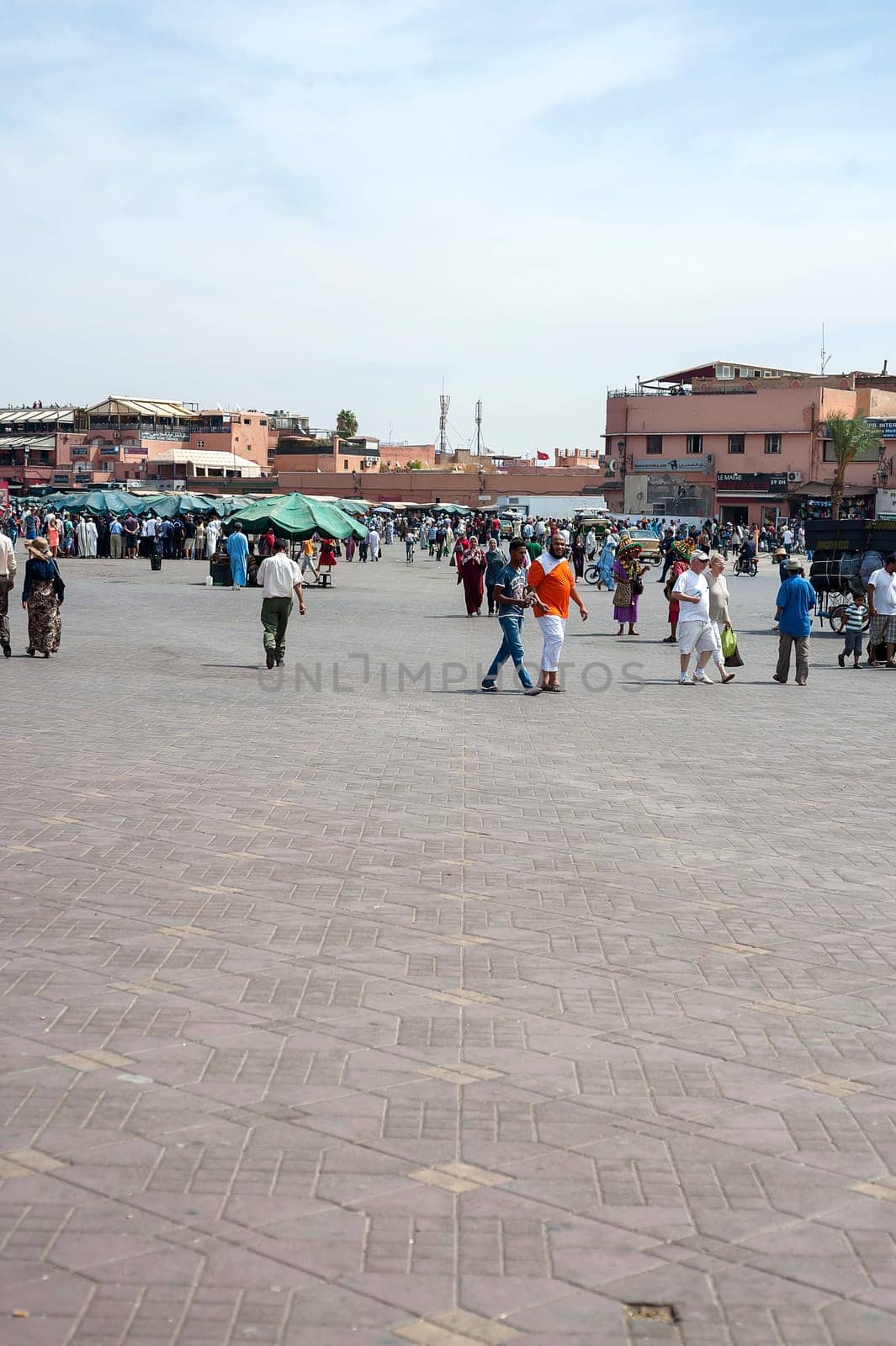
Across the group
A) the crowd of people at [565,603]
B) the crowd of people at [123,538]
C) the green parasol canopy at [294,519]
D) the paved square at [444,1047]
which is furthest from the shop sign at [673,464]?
the paved square at [444,1047]

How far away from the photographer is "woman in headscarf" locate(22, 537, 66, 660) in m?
16.8

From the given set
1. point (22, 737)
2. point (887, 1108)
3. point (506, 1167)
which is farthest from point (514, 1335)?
point (22, 737)

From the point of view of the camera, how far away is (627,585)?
2231 centimetres

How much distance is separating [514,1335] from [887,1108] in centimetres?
173

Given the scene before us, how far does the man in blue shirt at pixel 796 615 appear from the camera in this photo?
52.9ft

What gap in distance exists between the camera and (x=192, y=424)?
109 m

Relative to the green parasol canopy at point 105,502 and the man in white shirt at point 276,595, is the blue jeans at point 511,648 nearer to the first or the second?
the man in white shirt at point 276,595

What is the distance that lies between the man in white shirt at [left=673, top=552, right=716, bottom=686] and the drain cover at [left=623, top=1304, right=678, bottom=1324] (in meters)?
13.0

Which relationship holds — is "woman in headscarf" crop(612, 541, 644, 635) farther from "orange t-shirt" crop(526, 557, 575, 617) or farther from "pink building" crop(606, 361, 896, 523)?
"pink building" crop(606, 361, 896, 523)

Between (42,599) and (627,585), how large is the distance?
9410mm

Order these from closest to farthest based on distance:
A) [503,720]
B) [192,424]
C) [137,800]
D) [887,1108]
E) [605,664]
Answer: [887,1108]
[137,800]
[503,720]
[605,664]
[192,424]

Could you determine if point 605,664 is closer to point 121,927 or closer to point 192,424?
point 121,927

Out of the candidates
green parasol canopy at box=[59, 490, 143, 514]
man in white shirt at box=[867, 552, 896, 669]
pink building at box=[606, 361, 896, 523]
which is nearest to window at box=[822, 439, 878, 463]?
pink building at box=[606, 361, 896, 523]

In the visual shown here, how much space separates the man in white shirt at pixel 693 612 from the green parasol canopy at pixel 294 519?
17.3 meters
